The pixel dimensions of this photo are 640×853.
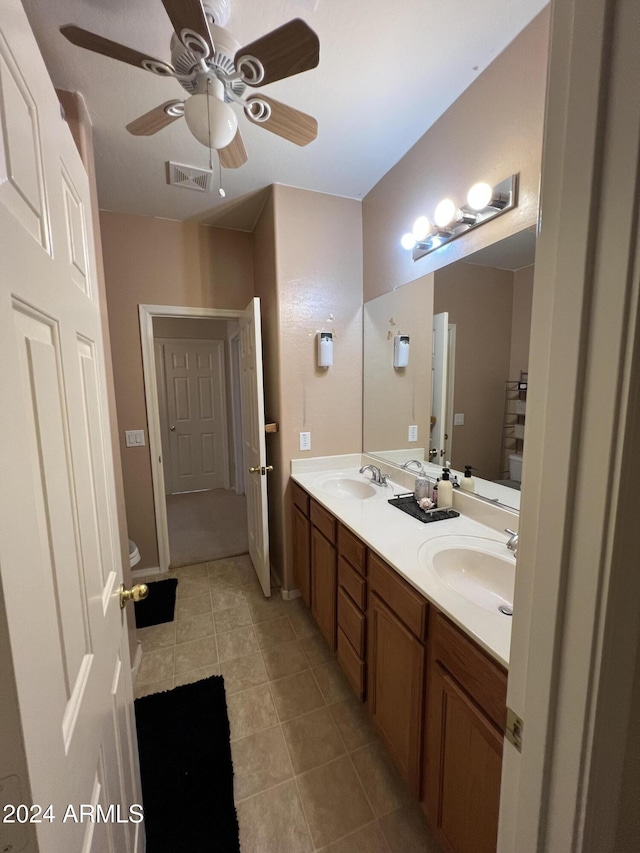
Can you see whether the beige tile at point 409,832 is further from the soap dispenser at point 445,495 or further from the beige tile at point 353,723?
the soap dispenser at point 445,495

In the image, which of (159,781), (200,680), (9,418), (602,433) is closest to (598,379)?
(602,433)

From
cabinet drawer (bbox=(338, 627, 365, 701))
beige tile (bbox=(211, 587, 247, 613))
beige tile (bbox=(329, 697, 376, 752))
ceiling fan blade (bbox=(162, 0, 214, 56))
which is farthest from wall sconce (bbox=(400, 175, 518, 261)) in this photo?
beige tile (bbox=(211, 587, 247, 613))

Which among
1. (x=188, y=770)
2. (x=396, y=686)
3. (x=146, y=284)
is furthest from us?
(x=146, y=284)

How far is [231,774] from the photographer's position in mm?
1306

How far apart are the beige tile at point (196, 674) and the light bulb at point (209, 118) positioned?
7.87 feet

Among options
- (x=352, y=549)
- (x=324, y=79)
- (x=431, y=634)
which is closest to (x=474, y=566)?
(x=431, y=634)

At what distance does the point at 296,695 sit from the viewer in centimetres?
163

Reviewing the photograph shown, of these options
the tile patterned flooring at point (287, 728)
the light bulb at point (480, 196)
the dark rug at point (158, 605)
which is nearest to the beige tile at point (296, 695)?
the tile patterned flooring at point (287, 728)

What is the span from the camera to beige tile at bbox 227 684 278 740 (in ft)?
4.87

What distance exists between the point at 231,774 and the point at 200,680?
0.51 meters

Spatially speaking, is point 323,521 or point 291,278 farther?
point 291,278

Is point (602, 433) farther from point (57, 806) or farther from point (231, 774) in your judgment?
point (231, 774)

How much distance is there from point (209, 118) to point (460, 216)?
3.44ft

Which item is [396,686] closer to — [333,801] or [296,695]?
[333,801]
